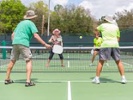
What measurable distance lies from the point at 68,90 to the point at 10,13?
70034 millimetres

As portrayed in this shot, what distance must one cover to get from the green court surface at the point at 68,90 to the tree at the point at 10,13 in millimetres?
64156

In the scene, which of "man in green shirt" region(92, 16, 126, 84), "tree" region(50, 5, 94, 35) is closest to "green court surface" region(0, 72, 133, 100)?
"man in green shirt" region(92, 16, 126, 84)

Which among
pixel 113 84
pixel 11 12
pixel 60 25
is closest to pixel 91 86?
pixel 113 84

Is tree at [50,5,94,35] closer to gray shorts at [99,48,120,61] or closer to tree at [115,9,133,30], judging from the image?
tree at [115,9,133,30]

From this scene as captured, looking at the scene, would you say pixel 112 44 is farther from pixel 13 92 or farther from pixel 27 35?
pixel 13 92

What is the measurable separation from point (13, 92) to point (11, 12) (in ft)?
229

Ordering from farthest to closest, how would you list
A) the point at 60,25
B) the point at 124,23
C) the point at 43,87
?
the point at 124,23, the point at 60,25, the point at 43,87

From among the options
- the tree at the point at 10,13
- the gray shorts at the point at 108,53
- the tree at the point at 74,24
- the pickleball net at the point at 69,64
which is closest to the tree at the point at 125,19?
the tree at the point at 74,24

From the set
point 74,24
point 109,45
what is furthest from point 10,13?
point 109,45

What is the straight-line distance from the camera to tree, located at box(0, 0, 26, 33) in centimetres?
7319

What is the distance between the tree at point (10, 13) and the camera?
73194 mm

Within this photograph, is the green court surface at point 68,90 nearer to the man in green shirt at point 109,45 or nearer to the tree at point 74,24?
the man in green shirt at point 109,45

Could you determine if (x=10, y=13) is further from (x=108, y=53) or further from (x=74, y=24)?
(x=108, y=53)

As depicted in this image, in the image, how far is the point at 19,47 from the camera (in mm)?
8281
